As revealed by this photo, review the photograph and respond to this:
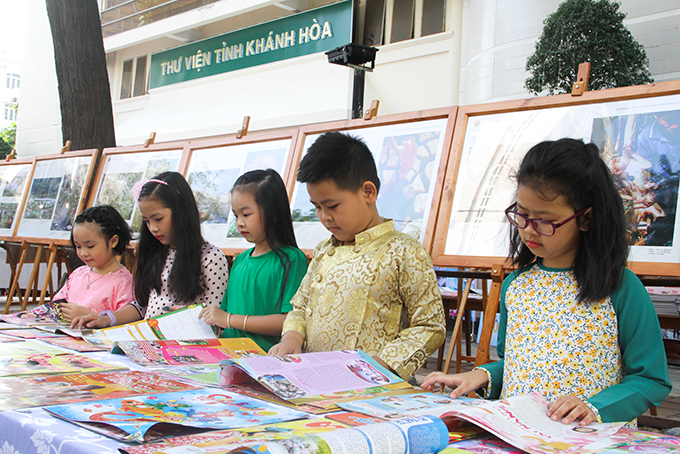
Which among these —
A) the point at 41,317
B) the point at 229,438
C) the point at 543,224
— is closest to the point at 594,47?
the point at 543,224

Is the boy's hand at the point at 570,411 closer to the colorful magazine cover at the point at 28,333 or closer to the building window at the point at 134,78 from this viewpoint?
the colorful magazine cover at the point at 28,333

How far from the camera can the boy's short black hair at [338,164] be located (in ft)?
5.79

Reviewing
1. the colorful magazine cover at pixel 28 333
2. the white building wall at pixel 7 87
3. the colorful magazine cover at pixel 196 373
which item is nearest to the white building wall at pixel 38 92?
the colorful magazine cover at pixel 28 333

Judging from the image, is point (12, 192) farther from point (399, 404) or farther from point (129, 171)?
point (399, 404)

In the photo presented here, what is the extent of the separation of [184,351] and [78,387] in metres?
0.50

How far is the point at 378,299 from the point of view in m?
1.76

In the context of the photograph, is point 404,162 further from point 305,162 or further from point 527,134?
point 305,162

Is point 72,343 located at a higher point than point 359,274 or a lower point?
lower

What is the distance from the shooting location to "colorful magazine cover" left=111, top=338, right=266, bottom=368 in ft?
5.33

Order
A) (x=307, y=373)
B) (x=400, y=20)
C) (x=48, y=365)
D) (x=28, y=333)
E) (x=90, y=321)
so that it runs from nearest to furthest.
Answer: (x=307, y=373), (x=48, y=365), (x=28, y=333), (x=90, y=321), (x=400, y=20)

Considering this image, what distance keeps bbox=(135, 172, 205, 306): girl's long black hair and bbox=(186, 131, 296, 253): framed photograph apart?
932mm

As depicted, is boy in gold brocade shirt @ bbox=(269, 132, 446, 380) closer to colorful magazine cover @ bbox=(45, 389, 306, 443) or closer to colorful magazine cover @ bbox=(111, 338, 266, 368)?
colorful magazine cover @ bbox=(111, 338, 266, 368)

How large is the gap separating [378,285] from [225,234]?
2361mm

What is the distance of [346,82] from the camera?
9586mm
